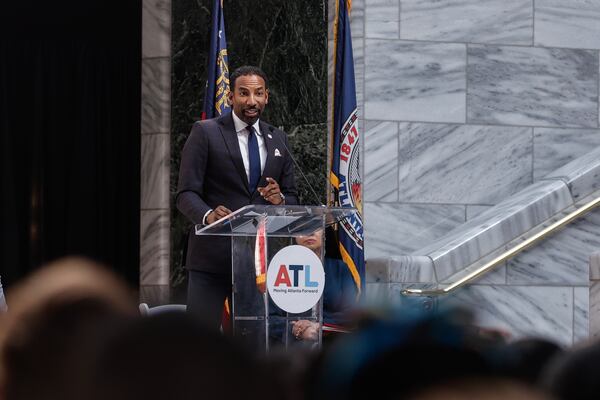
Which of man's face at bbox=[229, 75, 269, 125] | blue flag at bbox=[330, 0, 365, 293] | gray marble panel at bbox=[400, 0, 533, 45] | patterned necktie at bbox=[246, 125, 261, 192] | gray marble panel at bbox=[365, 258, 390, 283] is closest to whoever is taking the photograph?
man's face at bbox=[229, 75, 269, 125]

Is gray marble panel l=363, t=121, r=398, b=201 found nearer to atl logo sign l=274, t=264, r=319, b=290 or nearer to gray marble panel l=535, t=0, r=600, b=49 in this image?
gray marble panel l=535, t=0, r=600, b=49

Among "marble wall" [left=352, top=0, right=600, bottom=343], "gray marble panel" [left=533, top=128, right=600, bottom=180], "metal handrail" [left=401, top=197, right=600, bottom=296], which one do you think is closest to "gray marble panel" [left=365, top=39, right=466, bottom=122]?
"marble wall" [left=352, top=0, right=600, bottom=343]

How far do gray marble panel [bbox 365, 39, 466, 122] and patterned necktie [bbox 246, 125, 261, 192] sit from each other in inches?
160

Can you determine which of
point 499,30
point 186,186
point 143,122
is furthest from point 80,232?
point 186,186

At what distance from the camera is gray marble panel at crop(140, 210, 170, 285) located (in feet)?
32.9

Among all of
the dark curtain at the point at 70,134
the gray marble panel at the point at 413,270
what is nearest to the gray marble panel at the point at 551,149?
the gray marble panel at the point at 413,270

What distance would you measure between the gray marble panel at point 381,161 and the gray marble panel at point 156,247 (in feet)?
5.72

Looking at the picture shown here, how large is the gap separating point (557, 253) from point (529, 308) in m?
0.46

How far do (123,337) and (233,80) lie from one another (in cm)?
488

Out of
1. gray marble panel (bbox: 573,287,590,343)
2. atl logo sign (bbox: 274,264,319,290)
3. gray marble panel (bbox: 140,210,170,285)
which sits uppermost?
atl logo sign (bbox: 274,264,319,290)

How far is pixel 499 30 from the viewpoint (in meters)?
10.1

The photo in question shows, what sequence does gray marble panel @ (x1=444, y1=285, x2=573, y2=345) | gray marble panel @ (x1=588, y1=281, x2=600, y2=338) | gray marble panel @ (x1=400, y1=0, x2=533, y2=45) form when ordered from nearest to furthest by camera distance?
gray marble panel @ (x1=588, y1=281, x2=600, y2=338)
gray marble panel @ (x1=444, y1=285, x2=573, y2=345)
gray marble panel @ (x1=400, y1=0, x2=533, y2=45)

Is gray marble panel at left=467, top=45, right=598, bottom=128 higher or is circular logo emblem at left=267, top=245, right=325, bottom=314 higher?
gray marble panel at left=467, top=45, right=598, bottom=128

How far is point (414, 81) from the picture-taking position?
32.6ft
